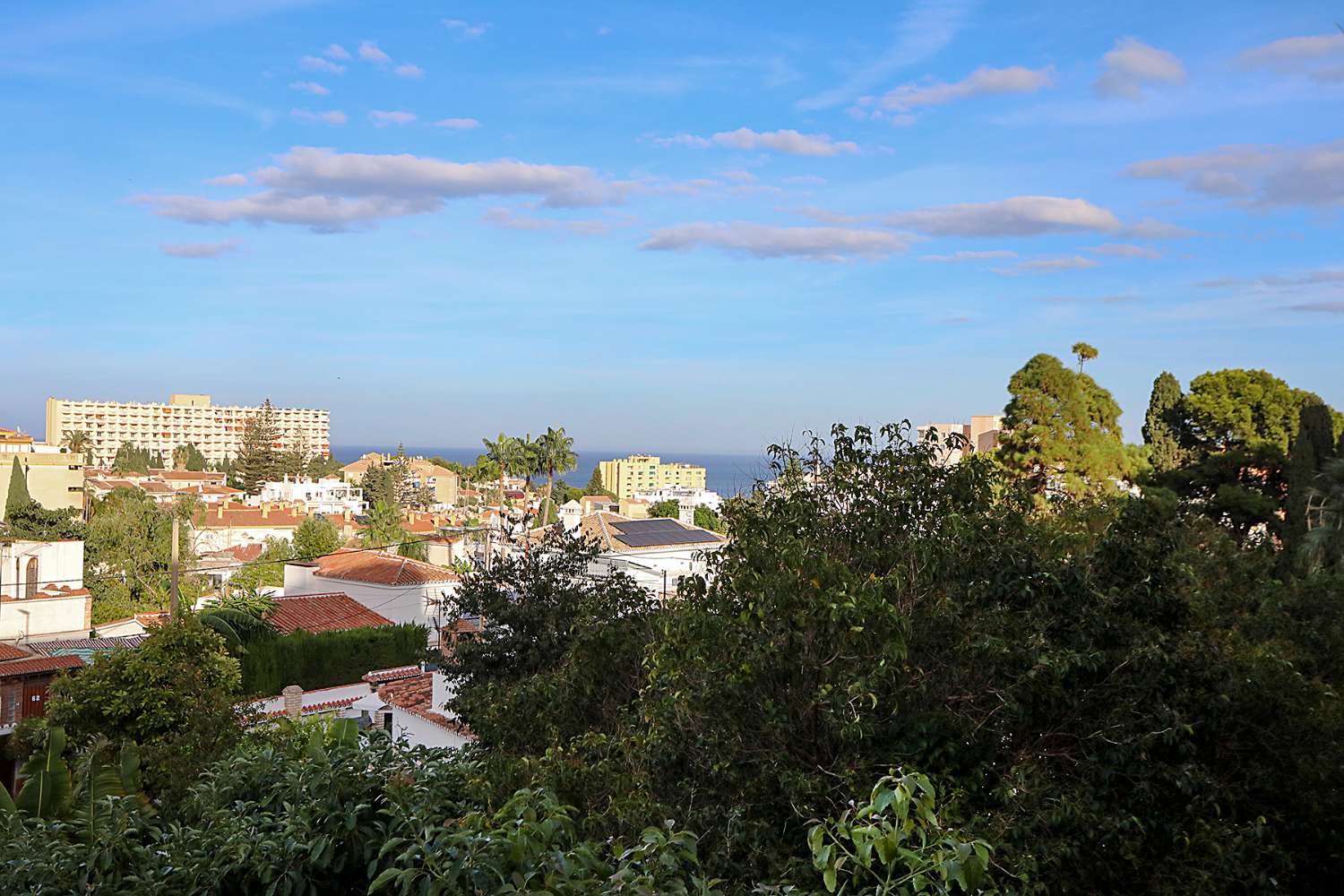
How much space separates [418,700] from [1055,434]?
16367 mm

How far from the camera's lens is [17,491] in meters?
51.9

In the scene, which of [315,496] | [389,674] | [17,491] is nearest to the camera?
[389,674]

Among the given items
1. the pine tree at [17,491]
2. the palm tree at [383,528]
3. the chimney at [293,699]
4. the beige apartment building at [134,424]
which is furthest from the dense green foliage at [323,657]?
the beige apartment building at [134,424]

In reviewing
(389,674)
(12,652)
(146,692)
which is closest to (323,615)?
(389,674)

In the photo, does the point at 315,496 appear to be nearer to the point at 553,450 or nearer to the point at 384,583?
the point at 553,450

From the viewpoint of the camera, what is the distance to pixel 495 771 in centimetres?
827

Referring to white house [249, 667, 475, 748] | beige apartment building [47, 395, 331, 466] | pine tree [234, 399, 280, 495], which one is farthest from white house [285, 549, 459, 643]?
beige apartment building [47, 395, 331, 466]

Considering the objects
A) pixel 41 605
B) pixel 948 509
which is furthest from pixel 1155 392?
pixel 41 605

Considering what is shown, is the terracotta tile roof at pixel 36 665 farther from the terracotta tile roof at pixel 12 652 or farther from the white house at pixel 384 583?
the white house at pixel 384 583

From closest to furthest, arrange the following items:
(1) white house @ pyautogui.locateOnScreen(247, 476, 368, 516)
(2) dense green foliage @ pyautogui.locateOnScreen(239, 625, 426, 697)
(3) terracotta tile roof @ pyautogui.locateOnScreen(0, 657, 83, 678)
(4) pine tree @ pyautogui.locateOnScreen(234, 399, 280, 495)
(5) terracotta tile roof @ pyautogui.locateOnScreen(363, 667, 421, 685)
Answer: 1. (3) terracotta tile roof @ pyautogui.locateOnScreen(0, 657, 83, 678)
2. (5) terracotta tile roof @ pyautogui.locateOnScreen(363, 667, 421, 685)
3. (2) dense green foliage @ pyautogui.locateOnScreen(239, 625, 426, 697)
4. (1) white house @ pyautogui.locateOnScreen(247, 476, 368, 516)
5. (4) pine tree @ pyautogui.locateOnScreen(234, 399, 280, 495)

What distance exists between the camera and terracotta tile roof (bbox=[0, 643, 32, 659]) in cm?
2483

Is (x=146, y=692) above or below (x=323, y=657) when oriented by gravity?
above

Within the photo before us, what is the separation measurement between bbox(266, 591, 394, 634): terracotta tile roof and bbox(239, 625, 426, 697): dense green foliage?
2.68 ft

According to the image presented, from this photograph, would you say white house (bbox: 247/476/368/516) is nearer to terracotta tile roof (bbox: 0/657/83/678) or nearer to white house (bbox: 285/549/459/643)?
white house (bbox: 285/549/459/643)
